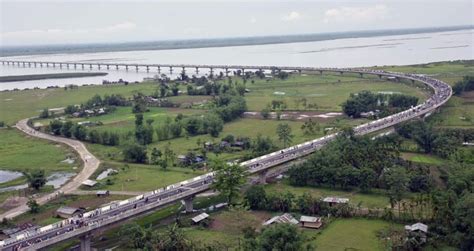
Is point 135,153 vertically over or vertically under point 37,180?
over

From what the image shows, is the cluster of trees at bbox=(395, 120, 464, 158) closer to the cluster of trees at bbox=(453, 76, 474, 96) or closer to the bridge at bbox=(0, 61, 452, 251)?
the bridge at bbox=(0, 61, 452, 251)

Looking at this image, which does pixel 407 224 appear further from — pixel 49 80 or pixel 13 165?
pixel 49 80

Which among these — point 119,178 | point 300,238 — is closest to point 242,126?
point 119,178

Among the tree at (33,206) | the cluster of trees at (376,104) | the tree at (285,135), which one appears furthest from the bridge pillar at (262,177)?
the cluster of trees at (376,104)

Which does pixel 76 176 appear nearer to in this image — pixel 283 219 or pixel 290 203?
pixel 290 203

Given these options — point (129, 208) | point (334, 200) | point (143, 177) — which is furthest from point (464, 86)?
point (129, 208)

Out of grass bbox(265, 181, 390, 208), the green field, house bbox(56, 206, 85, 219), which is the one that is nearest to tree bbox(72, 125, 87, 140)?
house bbox(56, 206, 85, 219)
